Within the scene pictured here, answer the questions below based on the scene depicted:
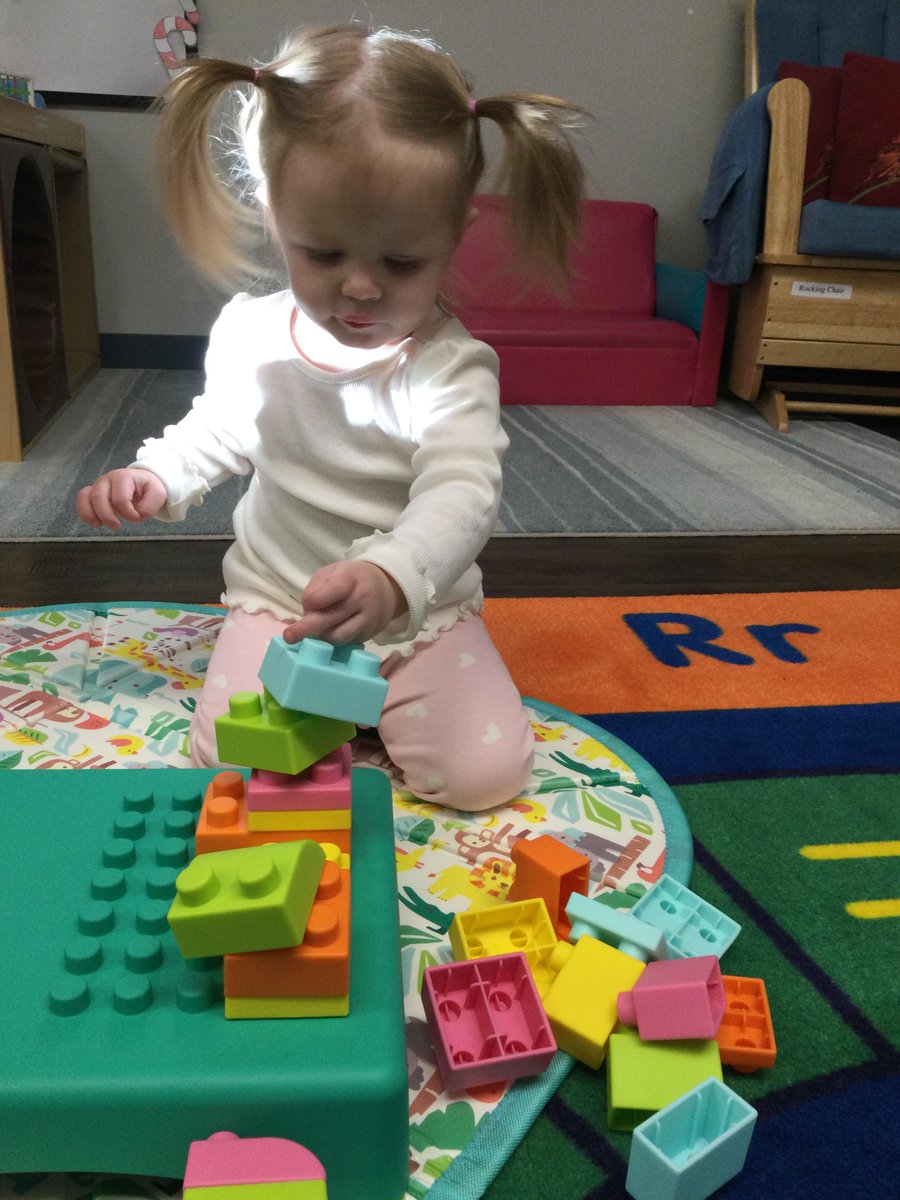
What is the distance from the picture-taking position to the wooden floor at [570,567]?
1176mm

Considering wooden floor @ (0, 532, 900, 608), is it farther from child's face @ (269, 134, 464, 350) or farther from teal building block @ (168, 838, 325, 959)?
teal building block @ (168, 838, 325, 959)

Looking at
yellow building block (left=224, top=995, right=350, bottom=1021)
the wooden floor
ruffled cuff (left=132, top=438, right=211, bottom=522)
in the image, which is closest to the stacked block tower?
yellow building block (left=224, top=995, right=350, bottom=1021)

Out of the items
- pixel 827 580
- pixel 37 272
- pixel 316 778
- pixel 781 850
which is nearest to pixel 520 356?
pixel 37 272

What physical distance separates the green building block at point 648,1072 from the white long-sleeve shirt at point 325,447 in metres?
0.29

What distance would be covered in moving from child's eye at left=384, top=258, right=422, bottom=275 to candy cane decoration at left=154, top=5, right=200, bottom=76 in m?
2.06

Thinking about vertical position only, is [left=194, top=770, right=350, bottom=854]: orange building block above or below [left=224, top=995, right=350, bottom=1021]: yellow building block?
above

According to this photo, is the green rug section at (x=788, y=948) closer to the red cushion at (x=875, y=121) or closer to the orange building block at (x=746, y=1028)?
the orange building block at (x=746, y=1028)

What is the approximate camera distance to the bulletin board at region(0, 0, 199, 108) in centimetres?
233

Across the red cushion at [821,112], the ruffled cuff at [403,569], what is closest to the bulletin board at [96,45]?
the red cushion at [821,112]

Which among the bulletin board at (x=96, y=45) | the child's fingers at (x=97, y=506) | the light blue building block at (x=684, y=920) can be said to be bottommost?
the light blue building block at (x=684, y=920)

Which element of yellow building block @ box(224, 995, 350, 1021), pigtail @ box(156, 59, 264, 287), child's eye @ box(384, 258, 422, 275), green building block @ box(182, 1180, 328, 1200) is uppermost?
pigtail @ box(156, 59, 264, 287)

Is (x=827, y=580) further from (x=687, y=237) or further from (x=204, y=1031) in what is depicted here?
(x=687, y=237)

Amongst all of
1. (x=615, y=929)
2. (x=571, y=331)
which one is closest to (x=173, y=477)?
(x=615, y=929)

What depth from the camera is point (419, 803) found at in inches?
30.9
